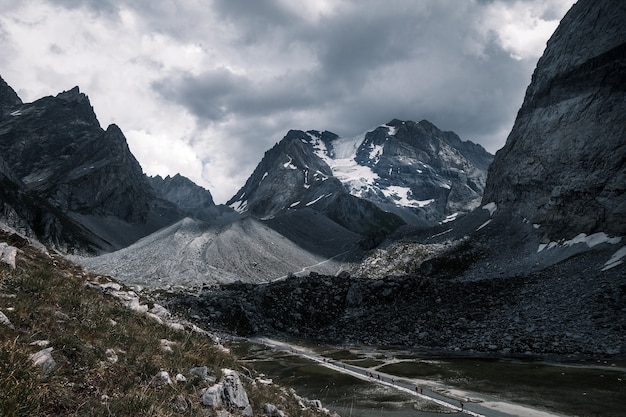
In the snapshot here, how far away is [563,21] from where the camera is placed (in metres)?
122

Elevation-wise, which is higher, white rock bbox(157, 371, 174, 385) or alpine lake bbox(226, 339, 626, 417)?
white rock bbox(157, 371, 174, 385)

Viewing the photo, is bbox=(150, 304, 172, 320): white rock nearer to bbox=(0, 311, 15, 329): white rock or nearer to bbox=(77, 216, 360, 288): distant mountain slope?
bbox=(0, 311, 15, 329): white rock

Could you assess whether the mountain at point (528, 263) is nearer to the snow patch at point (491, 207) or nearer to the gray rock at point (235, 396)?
the snow patch at point (491, 207)

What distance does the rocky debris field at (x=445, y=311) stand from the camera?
45647mm

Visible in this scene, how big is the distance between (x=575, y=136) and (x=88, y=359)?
115 m

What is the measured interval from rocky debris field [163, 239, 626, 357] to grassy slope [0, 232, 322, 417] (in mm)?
31114

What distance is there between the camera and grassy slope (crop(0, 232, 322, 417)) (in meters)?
7.20

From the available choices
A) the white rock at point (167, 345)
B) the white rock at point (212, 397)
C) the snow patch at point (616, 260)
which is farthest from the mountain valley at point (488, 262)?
the white rock at point (212, 397)

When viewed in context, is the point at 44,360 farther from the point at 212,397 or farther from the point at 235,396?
the point at 235,396

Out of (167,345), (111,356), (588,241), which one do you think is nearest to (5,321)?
(111,356)

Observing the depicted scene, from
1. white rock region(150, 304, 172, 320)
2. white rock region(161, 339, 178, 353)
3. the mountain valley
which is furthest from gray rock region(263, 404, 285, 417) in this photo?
white rock region(150, 304, 172, 320)

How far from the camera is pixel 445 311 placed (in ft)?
192

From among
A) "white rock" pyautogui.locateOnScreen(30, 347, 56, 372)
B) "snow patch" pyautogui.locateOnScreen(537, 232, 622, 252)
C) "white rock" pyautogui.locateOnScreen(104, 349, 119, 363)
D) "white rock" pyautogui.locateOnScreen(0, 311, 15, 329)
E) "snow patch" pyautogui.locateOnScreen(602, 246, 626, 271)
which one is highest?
"snow patch" pyautogui.locateOnScreen(537, 232, 622, 252)

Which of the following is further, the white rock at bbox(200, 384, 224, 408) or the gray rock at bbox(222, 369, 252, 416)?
the gray rock at bbox(222, 369, 252, 416)
